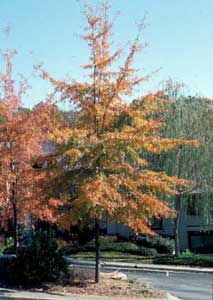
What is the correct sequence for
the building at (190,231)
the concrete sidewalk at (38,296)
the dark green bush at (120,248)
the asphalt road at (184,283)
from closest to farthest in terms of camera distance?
the concrete sidewalk at (38,296) < the asphalt road at (184,283) < the dark green bush at (120,248) < the building at (190,231)

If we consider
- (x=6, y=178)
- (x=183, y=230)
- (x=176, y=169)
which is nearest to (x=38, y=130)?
(x=6, y=178)

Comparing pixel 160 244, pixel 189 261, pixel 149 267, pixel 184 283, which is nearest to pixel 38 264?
pixel 184 283

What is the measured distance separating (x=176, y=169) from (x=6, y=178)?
46.4 ft

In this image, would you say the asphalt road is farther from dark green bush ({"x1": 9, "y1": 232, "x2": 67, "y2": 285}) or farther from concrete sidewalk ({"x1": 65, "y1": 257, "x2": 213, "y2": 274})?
dark green bush ({"x1": 9, "y1": 232, "x2": 67, "y2": 285})

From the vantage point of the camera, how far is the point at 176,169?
91.9 feet

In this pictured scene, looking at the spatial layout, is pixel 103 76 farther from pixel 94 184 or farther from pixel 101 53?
pixel 94 184

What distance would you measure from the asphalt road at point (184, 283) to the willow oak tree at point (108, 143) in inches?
101

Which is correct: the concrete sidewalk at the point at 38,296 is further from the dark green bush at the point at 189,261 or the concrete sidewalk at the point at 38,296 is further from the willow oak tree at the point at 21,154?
the dark green bush at the point at 189,261

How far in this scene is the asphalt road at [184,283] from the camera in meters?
14.9

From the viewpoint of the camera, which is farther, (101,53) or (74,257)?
(74,257)

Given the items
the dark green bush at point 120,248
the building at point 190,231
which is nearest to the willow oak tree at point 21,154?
the dark green bush at point 120,248

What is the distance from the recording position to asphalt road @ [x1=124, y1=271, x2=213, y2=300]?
14.9 metres

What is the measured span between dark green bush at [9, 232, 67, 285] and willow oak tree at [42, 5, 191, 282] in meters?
1.03

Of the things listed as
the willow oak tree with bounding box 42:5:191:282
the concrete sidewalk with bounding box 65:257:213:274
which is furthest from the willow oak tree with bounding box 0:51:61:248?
the concrete sidewalk with bounding box 65:257:213:274
